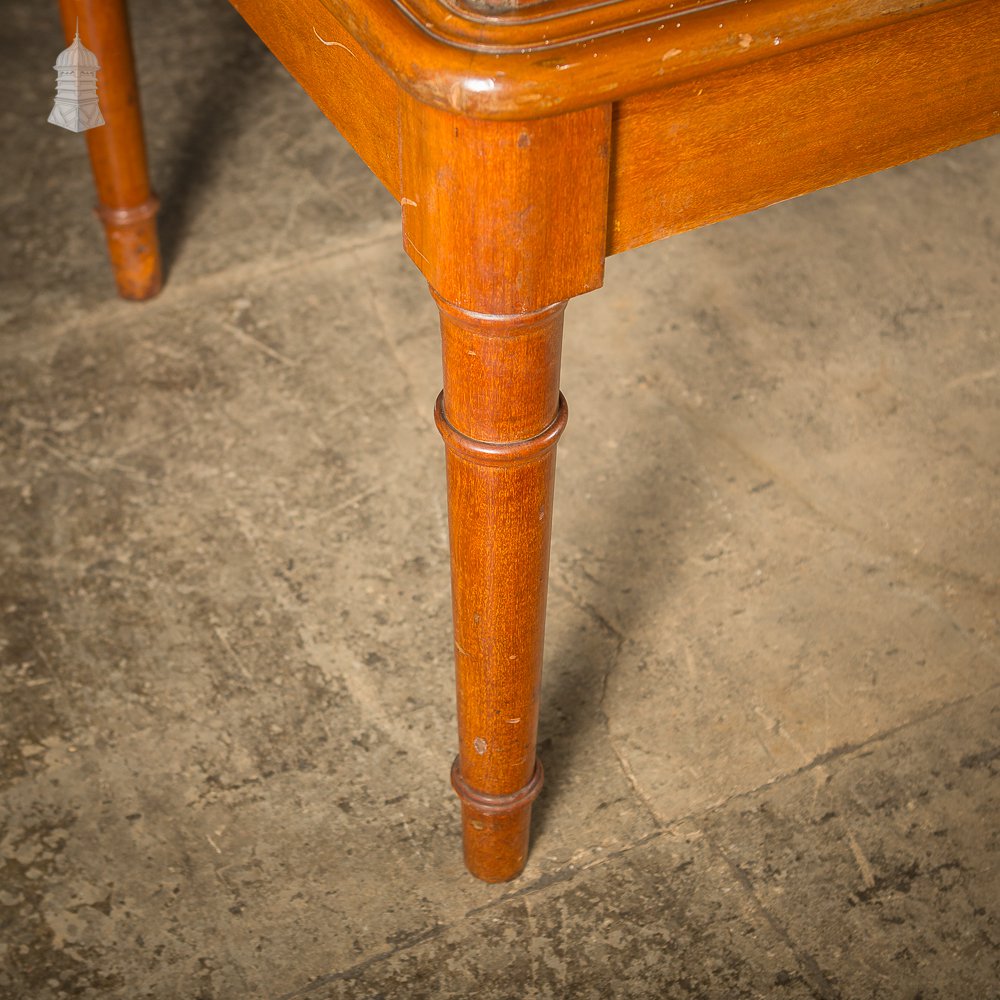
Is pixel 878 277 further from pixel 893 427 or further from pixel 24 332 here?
pixel 24 332

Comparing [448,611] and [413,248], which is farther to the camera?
[448,611]

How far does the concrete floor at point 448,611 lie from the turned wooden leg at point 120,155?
7cm

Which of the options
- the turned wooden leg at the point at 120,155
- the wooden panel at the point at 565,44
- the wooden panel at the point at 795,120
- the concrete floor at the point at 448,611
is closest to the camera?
the wooden panel at the point at 565,44

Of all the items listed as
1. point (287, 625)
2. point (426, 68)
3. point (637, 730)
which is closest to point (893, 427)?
point (637, 730)

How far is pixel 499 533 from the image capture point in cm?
99

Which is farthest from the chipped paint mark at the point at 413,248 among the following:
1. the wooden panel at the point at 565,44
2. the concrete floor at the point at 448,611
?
the concrete floor at the point at 448,611

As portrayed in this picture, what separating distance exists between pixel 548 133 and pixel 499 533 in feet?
1.06

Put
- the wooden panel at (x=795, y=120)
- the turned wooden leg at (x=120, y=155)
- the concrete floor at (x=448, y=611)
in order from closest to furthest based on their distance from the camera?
the wooden panel at (x=795, y=120)
the concrete floor at (x=448, y=611)
the turned wooden leg at (x=120, y=155)

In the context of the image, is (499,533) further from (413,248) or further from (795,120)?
(795,120)

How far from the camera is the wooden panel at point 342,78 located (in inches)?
33.8

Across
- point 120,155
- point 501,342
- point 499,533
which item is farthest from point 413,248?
point 120,155

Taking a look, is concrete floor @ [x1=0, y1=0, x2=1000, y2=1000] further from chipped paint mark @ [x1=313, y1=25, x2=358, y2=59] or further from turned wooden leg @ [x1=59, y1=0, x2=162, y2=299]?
chipped paint mark @ [x1=313, y1=25, x2=358, y2=59]

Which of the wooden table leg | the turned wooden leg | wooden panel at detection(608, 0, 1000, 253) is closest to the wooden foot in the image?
the wooden table leg

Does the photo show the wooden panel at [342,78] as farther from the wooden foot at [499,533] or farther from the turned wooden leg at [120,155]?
the turned wooden leg at [120,155]
